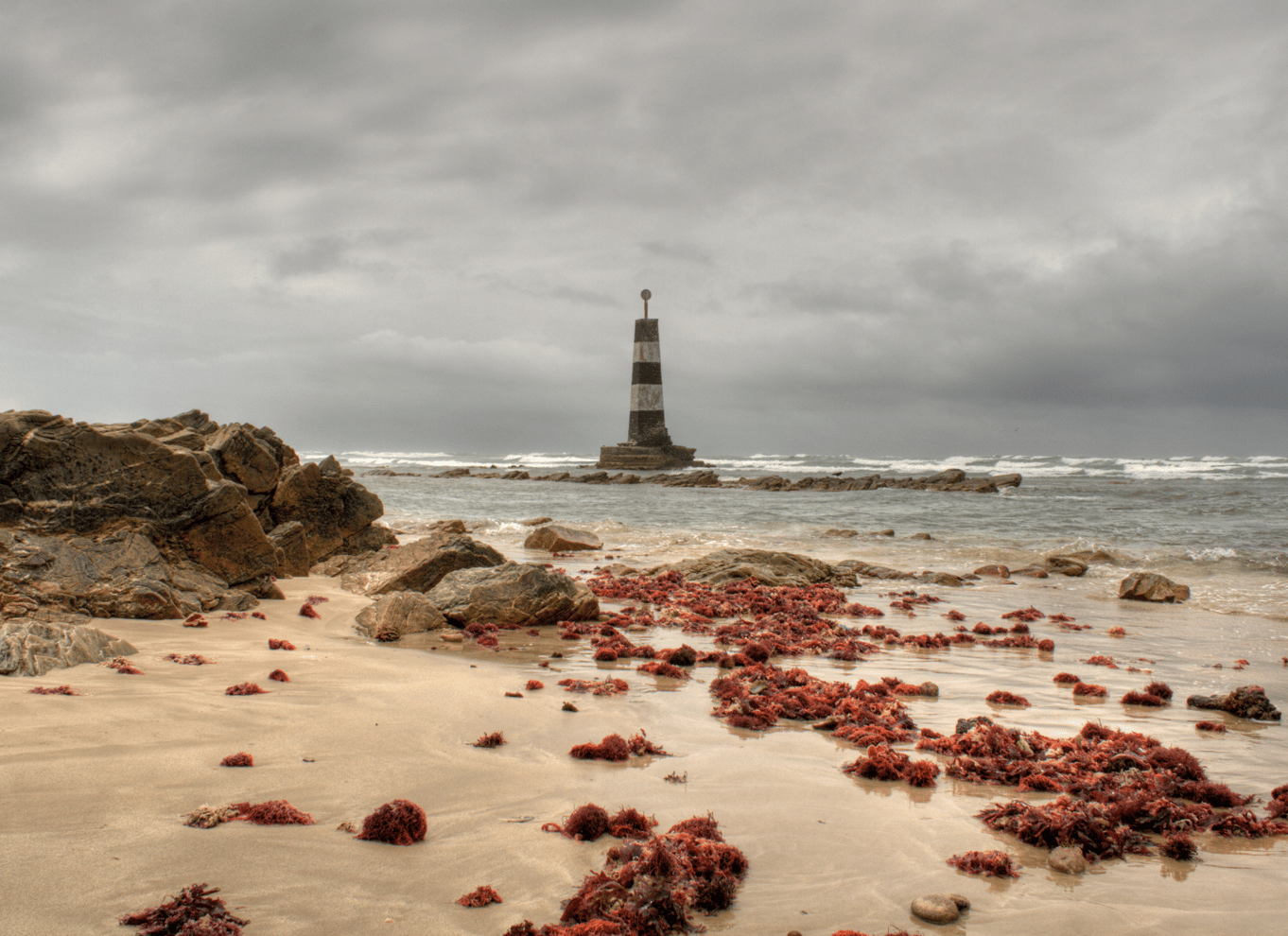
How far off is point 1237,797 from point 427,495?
34.7 metres

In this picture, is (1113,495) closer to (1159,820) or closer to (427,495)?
(427,495)

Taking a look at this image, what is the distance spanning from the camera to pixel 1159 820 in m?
3.90

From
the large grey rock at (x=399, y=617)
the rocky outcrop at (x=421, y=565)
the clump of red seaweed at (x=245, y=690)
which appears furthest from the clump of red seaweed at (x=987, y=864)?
the rocky outcrop at (x=421, y=565)

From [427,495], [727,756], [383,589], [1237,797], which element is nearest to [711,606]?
[383,589]

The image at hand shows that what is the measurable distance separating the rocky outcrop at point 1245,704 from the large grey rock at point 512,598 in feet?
20.9

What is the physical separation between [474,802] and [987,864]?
242 cm

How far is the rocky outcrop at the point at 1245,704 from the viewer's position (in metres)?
5.98

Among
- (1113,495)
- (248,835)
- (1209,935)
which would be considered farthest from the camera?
→ (1113,495)

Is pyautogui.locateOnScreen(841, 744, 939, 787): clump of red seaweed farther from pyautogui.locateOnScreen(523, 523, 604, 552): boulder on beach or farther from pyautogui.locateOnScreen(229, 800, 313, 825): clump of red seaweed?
pyautogui.locateOnScreen(523, 523, 604, 552): boulder on beach

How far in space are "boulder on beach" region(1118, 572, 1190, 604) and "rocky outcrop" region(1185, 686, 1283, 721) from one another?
273 inches

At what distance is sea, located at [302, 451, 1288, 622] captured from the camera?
639 inches

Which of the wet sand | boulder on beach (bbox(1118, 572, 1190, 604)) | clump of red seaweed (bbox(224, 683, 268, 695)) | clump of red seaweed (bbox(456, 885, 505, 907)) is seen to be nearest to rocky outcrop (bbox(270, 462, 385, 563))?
the wet sand

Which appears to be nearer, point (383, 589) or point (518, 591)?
point (518, 591)

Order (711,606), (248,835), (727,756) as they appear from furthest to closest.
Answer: (711,606), (727,756), (248,835)
